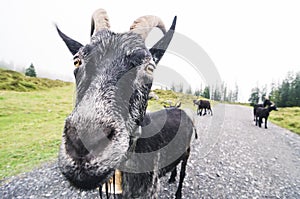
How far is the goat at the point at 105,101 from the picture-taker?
181cm

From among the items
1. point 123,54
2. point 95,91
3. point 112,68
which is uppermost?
point 123,54

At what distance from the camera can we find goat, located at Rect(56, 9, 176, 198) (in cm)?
181

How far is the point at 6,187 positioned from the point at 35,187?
35.8 inches

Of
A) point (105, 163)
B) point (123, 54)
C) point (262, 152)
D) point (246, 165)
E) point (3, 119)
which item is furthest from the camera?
point (3, 119)

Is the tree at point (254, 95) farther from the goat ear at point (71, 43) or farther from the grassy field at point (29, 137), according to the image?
the goat ear at point (71, 43)

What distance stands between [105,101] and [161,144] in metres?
2.43

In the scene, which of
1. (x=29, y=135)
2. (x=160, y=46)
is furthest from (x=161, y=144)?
(x=29, y=135)

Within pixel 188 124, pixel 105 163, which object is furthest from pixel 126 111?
pixel 188 124

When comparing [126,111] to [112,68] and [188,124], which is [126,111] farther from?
[188,124]

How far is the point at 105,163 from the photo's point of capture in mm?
1855

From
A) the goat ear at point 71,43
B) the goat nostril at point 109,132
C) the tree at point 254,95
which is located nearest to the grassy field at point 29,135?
the goat ear at point 71,43

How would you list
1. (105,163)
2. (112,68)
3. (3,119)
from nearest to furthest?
(105,163) < (112,68) < (3,119)

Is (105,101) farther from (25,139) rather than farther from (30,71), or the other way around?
(30,71)

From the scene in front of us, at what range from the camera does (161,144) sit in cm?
413
